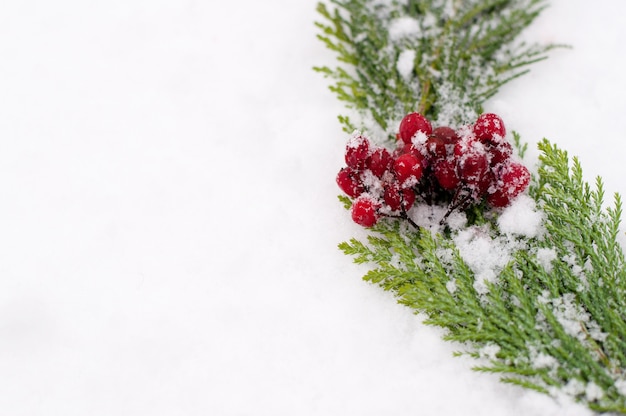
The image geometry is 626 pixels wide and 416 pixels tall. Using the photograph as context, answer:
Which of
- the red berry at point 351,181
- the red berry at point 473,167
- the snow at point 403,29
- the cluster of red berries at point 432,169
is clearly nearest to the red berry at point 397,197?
the cluster of red berries at point 432,169

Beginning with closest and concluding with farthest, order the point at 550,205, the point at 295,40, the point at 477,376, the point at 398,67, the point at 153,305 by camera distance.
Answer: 1. the point at 477,376
2. the point at 550,205
3. the point at 153,305
4. the point at 398,67
5. the point at 295,40

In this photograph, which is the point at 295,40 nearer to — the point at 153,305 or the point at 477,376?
the point at 153,305

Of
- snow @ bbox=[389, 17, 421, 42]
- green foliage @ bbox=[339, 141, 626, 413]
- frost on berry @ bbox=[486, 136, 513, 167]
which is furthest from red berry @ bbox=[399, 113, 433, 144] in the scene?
snow @ bbox=[389, 17, 421, 42]

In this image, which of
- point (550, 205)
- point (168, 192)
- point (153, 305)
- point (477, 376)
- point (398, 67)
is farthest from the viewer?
point (398, 67)

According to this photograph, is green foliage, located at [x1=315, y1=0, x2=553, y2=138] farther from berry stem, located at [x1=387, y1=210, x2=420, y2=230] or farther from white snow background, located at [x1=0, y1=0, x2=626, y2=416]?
berry stem, located at [x1=387, y1=210, x2=420, y2=230]

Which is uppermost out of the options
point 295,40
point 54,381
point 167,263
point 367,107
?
point 295,40

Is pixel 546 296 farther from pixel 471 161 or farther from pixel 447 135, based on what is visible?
pixel 447 135

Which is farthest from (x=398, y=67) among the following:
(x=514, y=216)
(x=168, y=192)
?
(x=168, y=192)

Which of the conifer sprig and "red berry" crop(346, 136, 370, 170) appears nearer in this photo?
the conifer sprig
